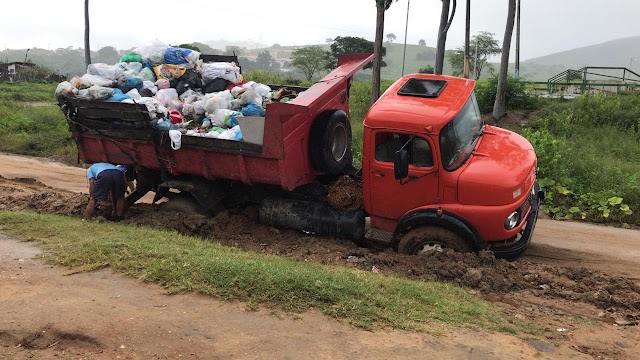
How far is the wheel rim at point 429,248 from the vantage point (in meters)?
6.50

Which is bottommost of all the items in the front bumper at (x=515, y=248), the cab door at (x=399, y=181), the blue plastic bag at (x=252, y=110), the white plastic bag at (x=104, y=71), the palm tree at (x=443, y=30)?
the front bumper at (x=515, y=248)

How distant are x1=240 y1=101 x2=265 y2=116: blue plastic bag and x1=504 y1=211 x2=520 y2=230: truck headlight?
144 inches

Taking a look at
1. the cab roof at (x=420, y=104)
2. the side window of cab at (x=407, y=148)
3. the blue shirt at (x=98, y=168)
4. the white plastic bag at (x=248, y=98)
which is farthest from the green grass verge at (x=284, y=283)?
Answer: the white plastic bag at (x=248, y=98)

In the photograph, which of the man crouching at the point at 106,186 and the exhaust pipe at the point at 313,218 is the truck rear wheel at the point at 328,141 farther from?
the man crouching at the point at 106,186

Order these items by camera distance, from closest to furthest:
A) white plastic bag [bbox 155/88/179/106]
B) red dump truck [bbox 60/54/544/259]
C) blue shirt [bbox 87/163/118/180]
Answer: red dump truck [bbox 60/54/544/259] < blue shirt [bbox 87/163/118/180] < white plastic bag [bbox 155/88/179/106]

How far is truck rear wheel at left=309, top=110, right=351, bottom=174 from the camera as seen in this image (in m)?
7.21

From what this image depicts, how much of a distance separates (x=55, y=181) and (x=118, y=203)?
5047 mm

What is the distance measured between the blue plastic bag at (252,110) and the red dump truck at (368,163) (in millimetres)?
722

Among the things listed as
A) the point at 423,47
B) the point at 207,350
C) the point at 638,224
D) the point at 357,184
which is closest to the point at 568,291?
the point at 357,184

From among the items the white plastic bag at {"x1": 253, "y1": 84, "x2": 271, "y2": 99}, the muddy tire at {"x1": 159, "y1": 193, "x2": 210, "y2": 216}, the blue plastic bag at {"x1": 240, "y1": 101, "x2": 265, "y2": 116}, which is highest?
the white plastic bag at {"x1": 253, "y1": 84, "x2": 271, "y2": 99}

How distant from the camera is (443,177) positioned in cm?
632

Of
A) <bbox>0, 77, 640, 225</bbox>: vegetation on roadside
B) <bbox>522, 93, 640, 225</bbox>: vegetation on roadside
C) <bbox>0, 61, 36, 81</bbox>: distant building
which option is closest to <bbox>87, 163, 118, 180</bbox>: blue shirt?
<bbox>0, 77, 640, 225</bbox>: vegetation on roadside

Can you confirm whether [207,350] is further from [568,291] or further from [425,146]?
[568,291]

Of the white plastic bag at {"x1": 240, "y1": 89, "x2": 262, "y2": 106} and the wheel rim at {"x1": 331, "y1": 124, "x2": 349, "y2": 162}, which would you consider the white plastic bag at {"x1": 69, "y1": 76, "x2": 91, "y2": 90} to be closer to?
the white plastic bag at {"x1": 240, "y1": 89, "x2": 262, "y2": 106}
